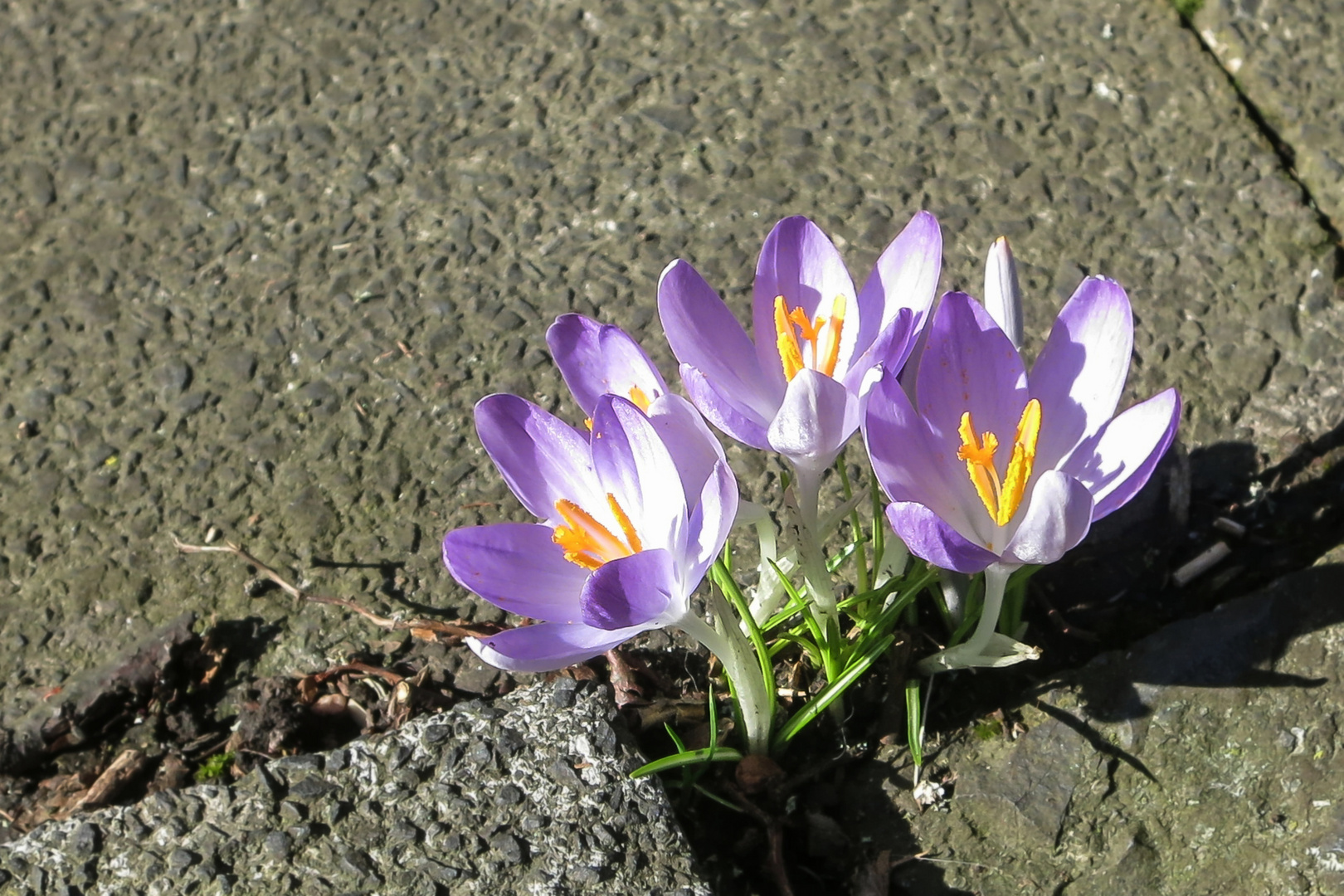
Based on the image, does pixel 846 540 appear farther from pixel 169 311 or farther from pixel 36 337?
pixel 36 337

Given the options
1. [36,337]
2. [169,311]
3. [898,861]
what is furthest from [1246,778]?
[36,337]

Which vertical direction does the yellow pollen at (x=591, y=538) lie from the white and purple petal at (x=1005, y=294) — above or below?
below

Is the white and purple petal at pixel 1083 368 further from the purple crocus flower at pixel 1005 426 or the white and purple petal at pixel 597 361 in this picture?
the white and purple petal at pixel 597 361

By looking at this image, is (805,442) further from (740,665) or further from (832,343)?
(740,665)

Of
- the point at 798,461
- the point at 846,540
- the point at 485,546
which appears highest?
the point at 798,461

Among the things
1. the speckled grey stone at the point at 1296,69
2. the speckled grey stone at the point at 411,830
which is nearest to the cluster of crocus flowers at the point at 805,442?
the speckled grey stone at the point at 411,830

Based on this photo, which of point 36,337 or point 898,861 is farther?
point 36,337

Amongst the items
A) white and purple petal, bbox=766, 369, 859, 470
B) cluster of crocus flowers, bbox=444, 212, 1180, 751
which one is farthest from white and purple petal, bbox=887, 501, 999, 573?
white and purple petal, bbox=766, 369, 859, 470
